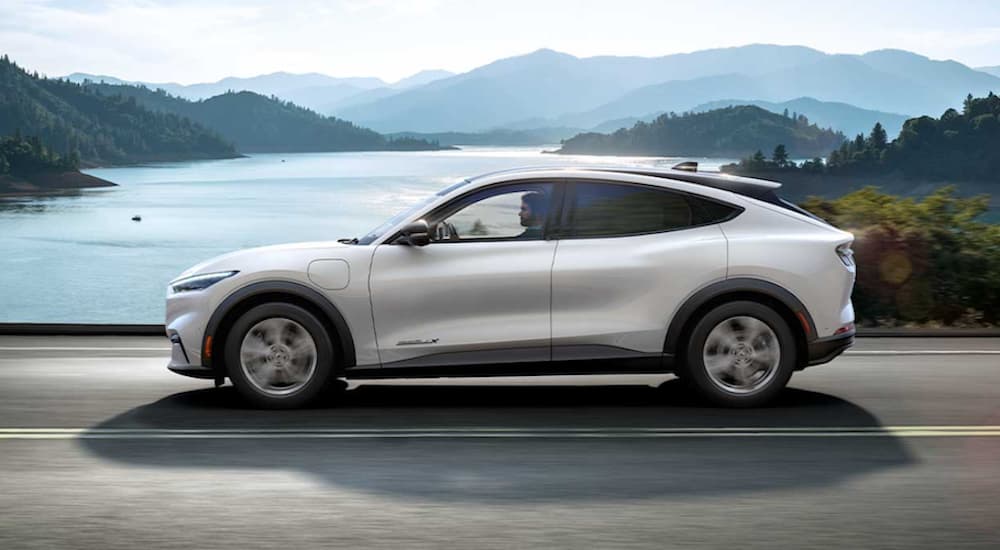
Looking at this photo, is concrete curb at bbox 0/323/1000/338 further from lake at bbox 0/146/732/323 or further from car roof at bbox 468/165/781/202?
lake at bbox 0/146/732/323

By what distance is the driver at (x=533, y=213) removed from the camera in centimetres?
718

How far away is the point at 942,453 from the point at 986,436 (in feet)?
2.04

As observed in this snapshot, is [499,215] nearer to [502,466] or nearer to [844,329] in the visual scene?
[502,466]

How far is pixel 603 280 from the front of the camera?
7.07 metres

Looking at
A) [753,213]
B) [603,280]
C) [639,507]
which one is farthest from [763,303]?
[639,507]

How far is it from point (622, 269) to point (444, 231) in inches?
45.2

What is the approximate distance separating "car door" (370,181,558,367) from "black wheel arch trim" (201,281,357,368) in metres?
0.20

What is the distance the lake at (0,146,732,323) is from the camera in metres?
87.6

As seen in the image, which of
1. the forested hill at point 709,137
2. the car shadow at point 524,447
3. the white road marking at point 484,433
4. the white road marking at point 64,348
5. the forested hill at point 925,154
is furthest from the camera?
the forested hill at point 709,137

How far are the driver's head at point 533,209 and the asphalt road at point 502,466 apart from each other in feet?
3.94

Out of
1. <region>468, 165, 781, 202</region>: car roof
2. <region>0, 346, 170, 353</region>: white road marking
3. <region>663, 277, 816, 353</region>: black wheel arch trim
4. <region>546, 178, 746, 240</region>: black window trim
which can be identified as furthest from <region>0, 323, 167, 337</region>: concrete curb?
<region>663, 277, 816, 353</region>: black wheel arch trim

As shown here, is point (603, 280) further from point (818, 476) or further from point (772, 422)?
point (818, 476)

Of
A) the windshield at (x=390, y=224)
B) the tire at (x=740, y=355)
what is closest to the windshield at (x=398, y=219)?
the windshield at (x=390, y=224)

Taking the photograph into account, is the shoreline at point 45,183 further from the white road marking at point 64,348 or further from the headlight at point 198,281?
the headlight at point 198,281
